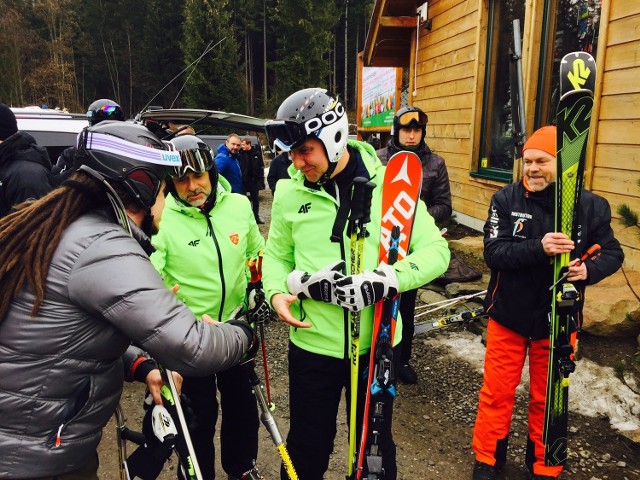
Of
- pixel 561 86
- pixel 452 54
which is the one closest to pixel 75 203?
pixel 561 86

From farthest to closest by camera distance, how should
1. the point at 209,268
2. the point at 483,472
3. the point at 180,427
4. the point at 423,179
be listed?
the point at 423,179 → the point at 483,472 → the point at 209,268 → the point at 180,427

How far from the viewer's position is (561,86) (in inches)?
110

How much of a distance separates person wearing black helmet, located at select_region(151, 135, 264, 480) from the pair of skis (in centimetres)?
186

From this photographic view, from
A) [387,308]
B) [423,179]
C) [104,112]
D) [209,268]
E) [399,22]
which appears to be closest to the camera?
[387,308]

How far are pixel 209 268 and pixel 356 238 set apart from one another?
97 cm

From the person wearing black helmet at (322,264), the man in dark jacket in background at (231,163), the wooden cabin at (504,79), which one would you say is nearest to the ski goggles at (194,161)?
Result: the person wearing black helmet at (322,264)

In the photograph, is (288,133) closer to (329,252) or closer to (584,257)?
(329,252)

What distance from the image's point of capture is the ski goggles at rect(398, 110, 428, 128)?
4.44 metres

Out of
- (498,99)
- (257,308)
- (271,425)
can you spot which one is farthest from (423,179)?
(498,99)

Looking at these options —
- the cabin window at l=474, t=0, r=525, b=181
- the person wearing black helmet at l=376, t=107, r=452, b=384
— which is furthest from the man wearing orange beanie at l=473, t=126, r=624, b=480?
the cabin window at l=474, t=0, r=525, b=181

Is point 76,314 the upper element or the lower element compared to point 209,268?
upper

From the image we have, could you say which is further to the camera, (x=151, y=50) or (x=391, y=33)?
(x=151, y=50)

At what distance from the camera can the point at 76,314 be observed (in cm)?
146

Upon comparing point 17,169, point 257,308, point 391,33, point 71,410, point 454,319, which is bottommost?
point 454,319
